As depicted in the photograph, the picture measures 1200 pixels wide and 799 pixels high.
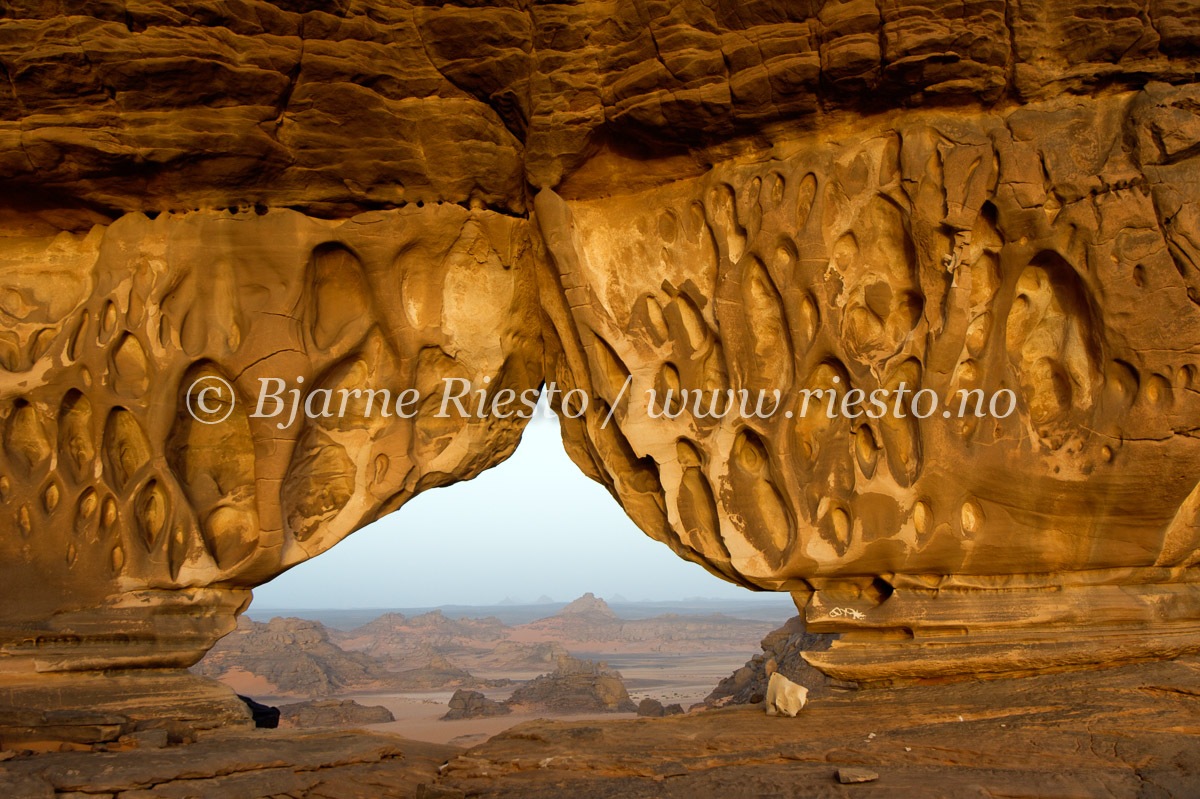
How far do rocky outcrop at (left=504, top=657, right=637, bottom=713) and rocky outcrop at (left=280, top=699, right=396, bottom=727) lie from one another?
2.56m

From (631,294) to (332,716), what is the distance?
10923mm

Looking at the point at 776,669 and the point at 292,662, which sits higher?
the point at 776,669

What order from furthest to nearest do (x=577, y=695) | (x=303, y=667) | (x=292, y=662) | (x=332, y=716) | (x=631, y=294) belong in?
(x=292, y=662) → (x=303, y=667) → (x=577, y=695) → (x=332, y=716) → (x=631, y=294)

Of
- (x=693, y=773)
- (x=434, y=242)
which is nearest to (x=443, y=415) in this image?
(x=434, y=242)

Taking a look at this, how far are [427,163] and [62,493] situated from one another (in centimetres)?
428

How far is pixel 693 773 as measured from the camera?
540 centimetres

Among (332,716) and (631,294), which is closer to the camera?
(631,294)

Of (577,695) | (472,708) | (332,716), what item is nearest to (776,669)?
(577,695)

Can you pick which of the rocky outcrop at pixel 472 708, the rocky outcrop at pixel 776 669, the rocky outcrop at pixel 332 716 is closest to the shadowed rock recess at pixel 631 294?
the rocky outcrop at pixel 776 669

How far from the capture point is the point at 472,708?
54.0 feet

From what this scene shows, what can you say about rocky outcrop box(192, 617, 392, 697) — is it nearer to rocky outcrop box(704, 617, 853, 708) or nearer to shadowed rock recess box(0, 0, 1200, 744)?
rocky outcrop box(704, 617, 853, 708)

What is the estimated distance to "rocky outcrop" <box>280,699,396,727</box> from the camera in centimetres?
1496

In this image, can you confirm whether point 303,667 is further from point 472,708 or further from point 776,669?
point 776,669

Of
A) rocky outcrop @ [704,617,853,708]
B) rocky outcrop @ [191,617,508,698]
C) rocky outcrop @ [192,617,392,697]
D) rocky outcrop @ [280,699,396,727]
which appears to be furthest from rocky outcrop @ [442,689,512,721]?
rocky outcrop @ [192,617,392,697]
